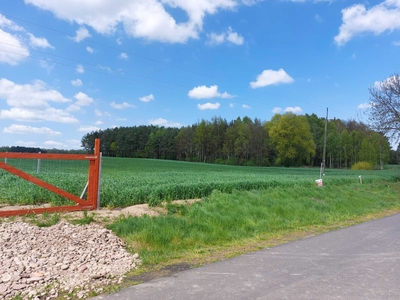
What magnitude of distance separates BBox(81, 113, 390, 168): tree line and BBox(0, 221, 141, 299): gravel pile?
65045 mm

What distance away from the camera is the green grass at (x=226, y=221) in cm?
636

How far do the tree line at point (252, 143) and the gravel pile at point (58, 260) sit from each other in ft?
213

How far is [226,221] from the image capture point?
827cm

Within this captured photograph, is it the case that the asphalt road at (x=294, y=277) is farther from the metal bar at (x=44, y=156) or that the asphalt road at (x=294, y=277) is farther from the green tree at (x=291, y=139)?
the green tree at (x=291, y=139)

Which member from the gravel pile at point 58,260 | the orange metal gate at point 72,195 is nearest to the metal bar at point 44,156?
the orange metal gate at point 72,195

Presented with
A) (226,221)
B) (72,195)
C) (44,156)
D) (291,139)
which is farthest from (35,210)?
(291,139)

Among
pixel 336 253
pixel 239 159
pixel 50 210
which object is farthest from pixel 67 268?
pixel 239 159

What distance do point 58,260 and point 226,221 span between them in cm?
441

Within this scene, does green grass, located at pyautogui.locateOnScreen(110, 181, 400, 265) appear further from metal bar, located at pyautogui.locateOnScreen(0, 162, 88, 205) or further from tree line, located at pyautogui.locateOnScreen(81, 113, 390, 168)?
tree line, located at pyautogui.locateOnScreen(81, 113, 390, 168)

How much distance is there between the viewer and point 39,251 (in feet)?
17.3

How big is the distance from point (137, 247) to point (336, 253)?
394 cm

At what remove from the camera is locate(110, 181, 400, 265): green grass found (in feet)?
20.9

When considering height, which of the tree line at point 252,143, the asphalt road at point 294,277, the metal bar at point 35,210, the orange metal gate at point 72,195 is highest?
the tree line at point 252,143

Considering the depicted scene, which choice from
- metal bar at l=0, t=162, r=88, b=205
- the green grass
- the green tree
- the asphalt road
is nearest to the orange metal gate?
metal bar at l=0, t=162, r=88, b=205
